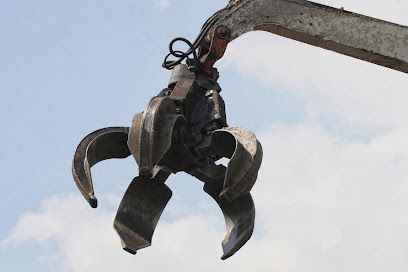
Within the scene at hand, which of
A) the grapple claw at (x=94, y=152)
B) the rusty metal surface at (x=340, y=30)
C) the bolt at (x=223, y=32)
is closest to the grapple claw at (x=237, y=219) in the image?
Answer: the grapple claw at (x=94, y=152)

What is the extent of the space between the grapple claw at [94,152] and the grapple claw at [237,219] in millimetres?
650

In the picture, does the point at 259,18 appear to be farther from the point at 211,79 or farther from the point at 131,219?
the point at 131,219

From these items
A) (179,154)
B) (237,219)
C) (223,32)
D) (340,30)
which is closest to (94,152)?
(179,154)

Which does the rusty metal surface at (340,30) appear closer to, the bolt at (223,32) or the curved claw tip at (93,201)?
the bolt at (223,32)

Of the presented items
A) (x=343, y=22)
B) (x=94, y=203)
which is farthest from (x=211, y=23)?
(x=94, y=203)

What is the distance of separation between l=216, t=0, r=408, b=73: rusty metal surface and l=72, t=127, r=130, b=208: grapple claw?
5.34 ft

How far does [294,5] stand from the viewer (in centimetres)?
919

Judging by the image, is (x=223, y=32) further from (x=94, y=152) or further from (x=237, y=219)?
(x=237, y=219)

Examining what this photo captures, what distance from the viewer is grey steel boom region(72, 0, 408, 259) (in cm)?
755

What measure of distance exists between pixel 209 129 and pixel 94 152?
0.78 meters

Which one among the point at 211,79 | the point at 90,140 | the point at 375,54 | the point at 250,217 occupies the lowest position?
the point at 250,217

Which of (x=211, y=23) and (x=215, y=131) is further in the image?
(x=211, y=23)

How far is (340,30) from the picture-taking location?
930 centimetres

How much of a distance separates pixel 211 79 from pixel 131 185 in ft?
3.18
